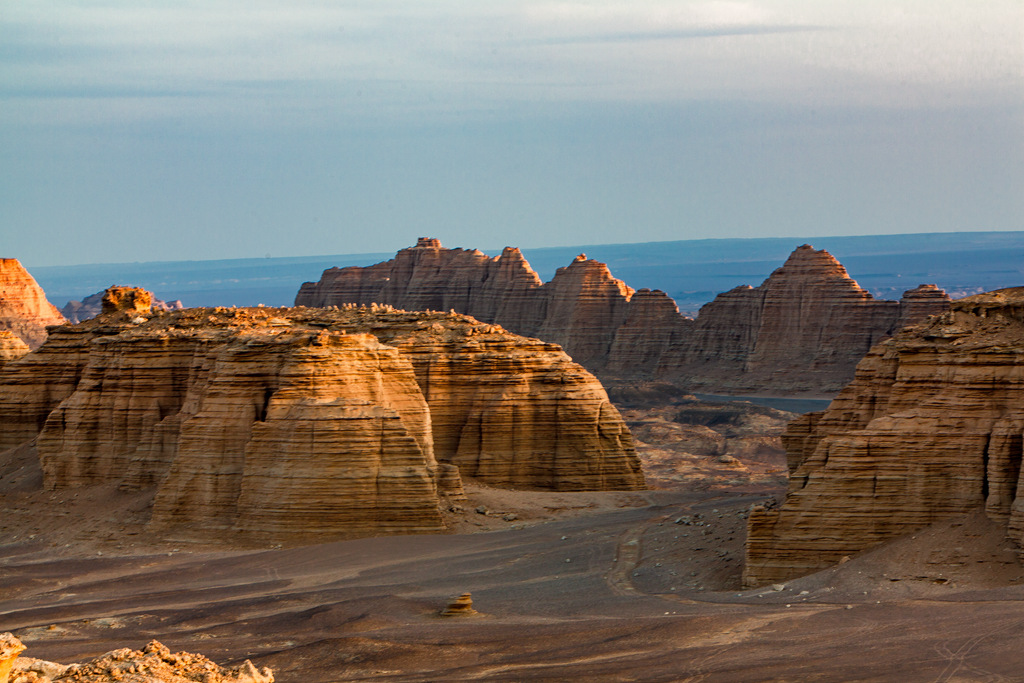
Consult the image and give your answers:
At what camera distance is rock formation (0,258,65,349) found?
391 ft

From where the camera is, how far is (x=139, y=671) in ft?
59.8

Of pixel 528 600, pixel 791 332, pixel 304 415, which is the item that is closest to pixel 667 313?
pixel 791 332

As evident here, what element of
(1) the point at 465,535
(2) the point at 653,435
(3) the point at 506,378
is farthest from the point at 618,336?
(1) the point at 465,535

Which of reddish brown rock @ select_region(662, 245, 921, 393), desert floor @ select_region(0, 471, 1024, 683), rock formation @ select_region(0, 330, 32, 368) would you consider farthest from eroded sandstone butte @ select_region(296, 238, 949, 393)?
desert floor @ select_region(0, 471, 1024, 683)

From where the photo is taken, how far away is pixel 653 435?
8662 cm

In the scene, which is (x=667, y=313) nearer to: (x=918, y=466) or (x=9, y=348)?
(x=9, y=348)

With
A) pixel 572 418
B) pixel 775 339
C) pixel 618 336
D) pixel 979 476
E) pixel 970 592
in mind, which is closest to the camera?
pixel 970 592

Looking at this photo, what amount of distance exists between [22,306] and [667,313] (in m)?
55.0

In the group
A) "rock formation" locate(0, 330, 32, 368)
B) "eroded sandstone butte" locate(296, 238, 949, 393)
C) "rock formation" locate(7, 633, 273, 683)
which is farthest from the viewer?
"eroded sandstone butte" locate(296, 238, 949, 393)

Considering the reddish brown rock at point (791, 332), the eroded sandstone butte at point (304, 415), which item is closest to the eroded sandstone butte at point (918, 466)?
the eroded sandstone butte at point (304, 415)

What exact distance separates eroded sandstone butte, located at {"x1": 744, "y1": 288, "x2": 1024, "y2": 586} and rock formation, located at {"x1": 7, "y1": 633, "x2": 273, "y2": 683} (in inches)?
536

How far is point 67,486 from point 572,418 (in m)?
16.5

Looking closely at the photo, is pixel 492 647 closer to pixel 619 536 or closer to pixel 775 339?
pixel 619 536

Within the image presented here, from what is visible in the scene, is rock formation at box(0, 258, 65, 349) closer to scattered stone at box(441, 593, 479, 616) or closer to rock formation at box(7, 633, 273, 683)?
scattered stone at box(441, 593, 479, 616)
